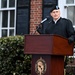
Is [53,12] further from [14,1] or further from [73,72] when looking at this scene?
[14,1]

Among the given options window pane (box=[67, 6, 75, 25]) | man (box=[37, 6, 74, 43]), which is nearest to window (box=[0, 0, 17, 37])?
window pane (box=[67, 6, 75, 25])

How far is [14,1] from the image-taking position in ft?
33.9

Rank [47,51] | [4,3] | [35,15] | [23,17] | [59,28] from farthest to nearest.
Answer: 1. [4,3]
2. [23,17]
3. [35,15]
4. [59,28]
5. [47,51]

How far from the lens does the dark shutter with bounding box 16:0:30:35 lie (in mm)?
9961

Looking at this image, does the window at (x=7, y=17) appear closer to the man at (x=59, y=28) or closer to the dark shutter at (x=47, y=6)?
the dark shutter at (x=47, y=6)

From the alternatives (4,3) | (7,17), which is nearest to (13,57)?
(7,17)

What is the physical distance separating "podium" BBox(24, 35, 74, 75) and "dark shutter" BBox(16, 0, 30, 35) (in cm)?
381

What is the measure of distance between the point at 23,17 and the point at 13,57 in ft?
6.56

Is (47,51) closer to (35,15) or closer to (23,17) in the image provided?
(35,15)

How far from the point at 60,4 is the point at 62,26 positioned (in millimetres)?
3211

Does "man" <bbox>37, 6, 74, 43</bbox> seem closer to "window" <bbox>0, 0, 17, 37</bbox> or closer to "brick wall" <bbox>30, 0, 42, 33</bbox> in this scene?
"brick wall" <bbox>30, 0, 42, 33</bbox>

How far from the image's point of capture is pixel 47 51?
5918 millimetres

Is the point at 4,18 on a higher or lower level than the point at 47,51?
higher

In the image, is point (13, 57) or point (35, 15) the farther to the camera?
point (35, 15)
